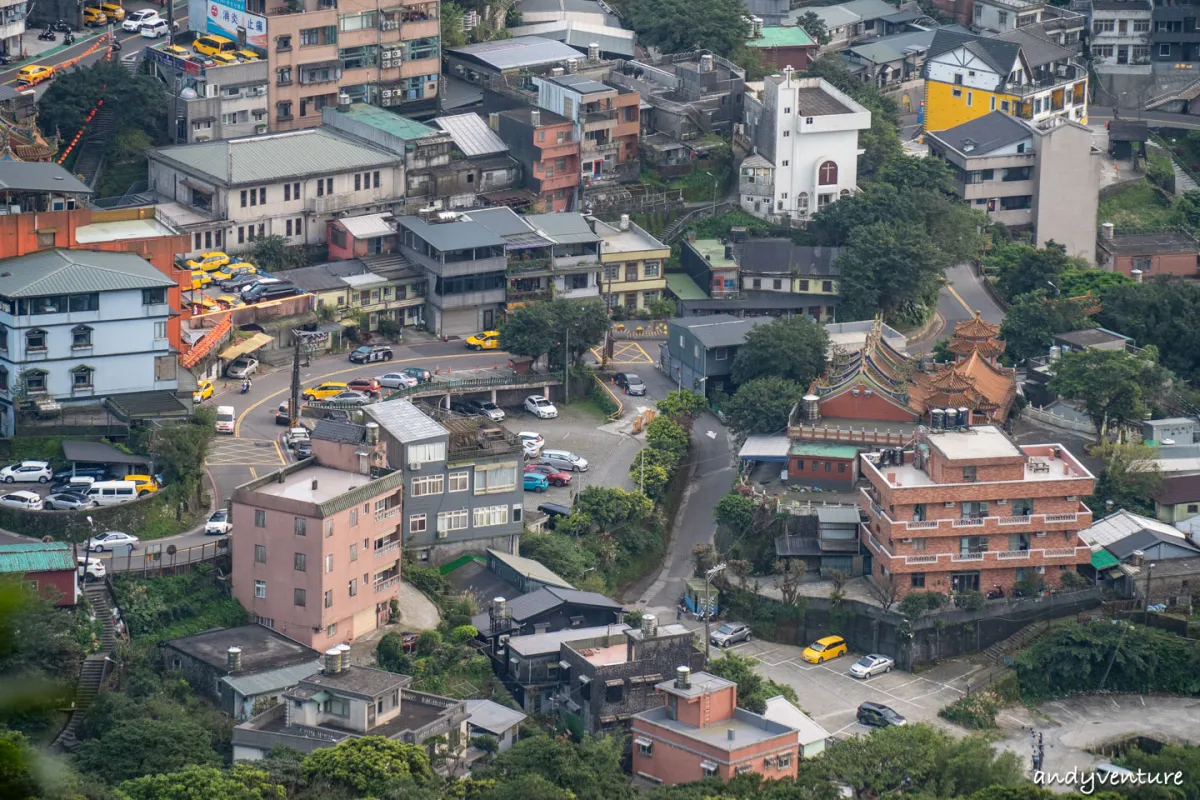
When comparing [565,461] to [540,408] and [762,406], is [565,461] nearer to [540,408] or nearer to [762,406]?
[540,408]

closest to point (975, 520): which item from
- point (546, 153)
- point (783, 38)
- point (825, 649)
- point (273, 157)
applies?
point (825, 649)

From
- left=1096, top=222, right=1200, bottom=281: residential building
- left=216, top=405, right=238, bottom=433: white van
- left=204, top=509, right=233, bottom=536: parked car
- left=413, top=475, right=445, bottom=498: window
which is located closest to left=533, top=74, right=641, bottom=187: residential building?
left=1096, top=222, right=1200, bottom=281: residential building

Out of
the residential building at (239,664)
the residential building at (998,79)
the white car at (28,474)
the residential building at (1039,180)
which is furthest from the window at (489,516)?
the residential building at (998,79)

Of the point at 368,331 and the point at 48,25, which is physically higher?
the point at 48,25

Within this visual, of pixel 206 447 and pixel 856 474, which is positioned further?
pixel 856 474

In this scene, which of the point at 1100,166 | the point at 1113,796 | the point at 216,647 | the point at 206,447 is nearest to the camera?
the point at 1113,796

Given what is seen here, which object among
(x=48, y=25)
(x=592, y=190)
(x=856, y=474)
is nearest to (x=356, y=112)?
(x=592, y=190)

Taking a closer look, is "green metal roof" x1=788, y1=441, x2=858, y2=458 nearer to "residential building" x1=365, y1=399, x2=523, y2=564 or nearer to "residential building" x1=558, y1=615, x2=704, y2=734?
"residential building" x1=365, y1=399, x2=523, y2=564

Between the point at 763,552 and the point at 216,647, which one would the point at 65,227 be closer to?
the point at 216,647
